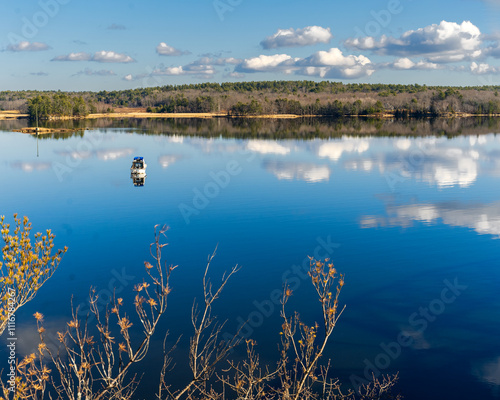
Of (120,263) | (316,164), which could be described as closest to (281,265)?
(120,263)

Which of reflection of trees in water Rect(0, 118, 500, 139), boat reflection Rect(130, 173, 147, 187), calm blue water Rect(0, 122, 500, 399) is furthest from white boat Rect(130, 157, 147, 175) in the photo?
reflection of trees in water Rect(0, 118, 500, 139)

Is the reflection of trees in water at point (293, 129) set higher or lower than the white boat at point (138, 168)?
higher

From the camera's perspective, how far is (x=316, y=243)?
2573cm

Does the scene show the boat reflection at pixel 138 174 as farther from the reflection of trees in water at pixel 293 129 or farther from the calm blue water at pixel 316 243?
the reflection of trees in water at pixel 293 129

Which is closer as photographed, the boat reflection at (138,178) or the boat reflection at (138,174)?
the boat reflection at (138,178)

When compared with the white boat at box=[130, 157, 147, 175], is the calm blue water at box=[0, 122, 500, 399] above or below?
below

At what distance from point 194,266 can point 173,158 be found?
136 feet

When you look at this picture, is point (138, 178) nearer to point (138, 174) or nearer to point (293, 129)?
point (138, 174)

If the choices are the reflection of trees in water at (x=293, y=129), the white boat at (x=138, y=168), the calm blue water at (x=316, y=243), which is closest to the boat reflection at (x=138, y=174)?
the white boat at (x=138, y=168)

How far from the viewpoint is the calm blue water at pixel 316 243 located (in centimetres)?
1576

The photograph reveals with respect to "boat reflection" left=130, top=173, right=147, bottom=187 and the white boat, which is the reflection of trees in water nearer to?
the white boat

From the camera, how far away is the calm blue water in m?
15.8

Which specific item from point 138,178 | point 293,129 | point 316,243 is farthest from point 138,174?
point 293,129

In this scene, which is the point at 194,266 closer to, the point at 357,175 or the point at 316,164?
the point at 357,175
